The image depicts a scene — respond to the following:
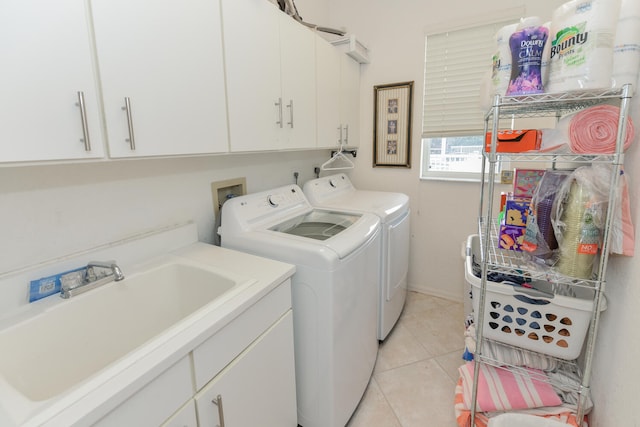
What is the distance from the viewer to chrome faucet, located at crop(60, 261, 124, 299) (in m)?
1.07

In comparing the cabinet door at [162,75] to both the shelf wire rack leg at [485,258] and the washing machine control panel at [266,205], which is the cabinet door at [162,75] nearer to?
the washing machine control panel at [266,205]

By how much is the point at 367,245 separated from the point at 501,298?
633 mm

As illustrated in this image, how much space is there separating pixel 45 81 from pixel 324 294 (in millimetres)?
1121

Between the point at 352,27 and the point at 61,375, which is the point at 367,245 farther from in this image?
the point at 352,27

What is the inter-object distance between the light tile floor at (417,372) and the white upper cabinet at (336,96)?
1.50 m

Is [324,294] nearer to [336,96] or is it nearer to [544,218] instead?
[544,218]

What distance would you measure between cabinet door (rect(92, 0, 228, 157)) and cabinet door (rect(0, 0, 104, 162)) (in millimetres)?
55

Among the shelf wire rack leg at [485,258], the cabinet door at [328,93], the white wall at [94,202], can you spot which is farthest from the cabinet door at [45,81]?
the cabinet door at [328,93]

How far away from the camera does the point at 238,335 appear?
3.44 feet

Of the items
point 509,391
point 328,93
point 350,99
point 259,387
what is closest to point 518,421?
point 509,391

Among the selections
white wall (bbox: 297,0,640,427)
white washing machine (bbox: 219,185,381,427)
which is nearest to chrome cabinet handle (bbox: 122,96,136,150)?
white washing machine (bbox: 219,185,381,427)

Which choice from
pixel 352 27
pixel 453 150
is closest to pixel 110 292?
pixel 453 150

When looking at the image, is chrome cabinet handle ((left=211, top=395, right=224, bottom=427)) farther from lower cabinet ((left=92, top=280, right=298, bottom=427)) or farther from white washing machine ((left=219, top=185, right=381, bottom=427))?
white washing machine ((left=219, top=185, right=381, bottom=427))

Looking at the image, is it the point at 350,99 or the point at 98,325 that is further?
the point at 350,99
